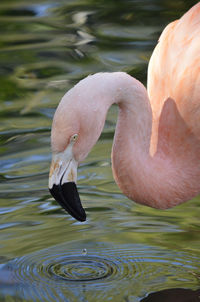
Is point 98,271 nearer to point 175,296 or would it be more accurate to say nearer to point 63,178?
point 175,296

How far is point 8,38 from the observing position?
888 cm

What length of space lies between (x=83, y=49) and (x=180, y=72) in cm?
399

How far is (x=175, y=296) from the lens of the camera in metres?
4.23

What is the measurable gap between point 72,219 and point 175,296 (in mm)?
1140

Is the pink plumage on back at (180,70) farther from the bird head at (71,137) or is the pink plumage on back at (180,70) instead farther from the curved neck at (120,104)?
the bird head at (71,137)

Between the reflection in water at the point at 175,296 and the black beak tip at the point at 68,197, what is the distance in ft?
1.94

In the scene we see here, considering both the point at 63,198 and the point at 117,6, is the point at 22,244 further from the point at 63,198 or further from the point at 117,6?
the point at 117,6

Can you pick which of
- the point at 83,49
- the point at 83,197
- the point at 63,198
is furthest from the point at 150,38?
the point at 63,198

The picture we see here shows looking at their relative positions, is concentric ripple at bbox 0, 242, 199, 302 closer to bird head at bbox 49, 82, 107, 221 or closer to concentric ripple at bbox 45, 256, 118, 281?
concentric ripple at bbox 45, 256, 118, 281

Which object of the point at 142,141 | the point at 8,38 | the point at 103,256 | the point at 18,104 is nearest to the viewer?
the point at 142,141

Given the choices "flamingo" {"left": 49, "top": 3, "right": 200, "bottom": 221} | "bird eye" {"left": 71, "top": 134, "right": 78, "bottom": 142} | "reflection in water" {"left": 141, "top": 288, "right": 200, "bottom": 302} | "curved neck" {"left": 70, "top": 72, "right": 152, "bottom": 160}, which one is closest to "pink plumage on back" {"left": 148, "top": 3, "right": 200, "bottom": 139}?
"flamingo" {"left": 49, "top": 3, "right": 200, "bottom": 221}

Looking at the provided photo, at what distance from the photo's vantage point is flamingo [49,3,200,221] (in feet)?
12.9

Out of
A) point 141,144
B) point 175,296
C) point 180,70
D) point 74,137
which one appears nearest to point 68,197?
point 74,137

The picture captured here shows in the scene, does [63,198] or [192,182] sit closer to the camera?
[63,198]
